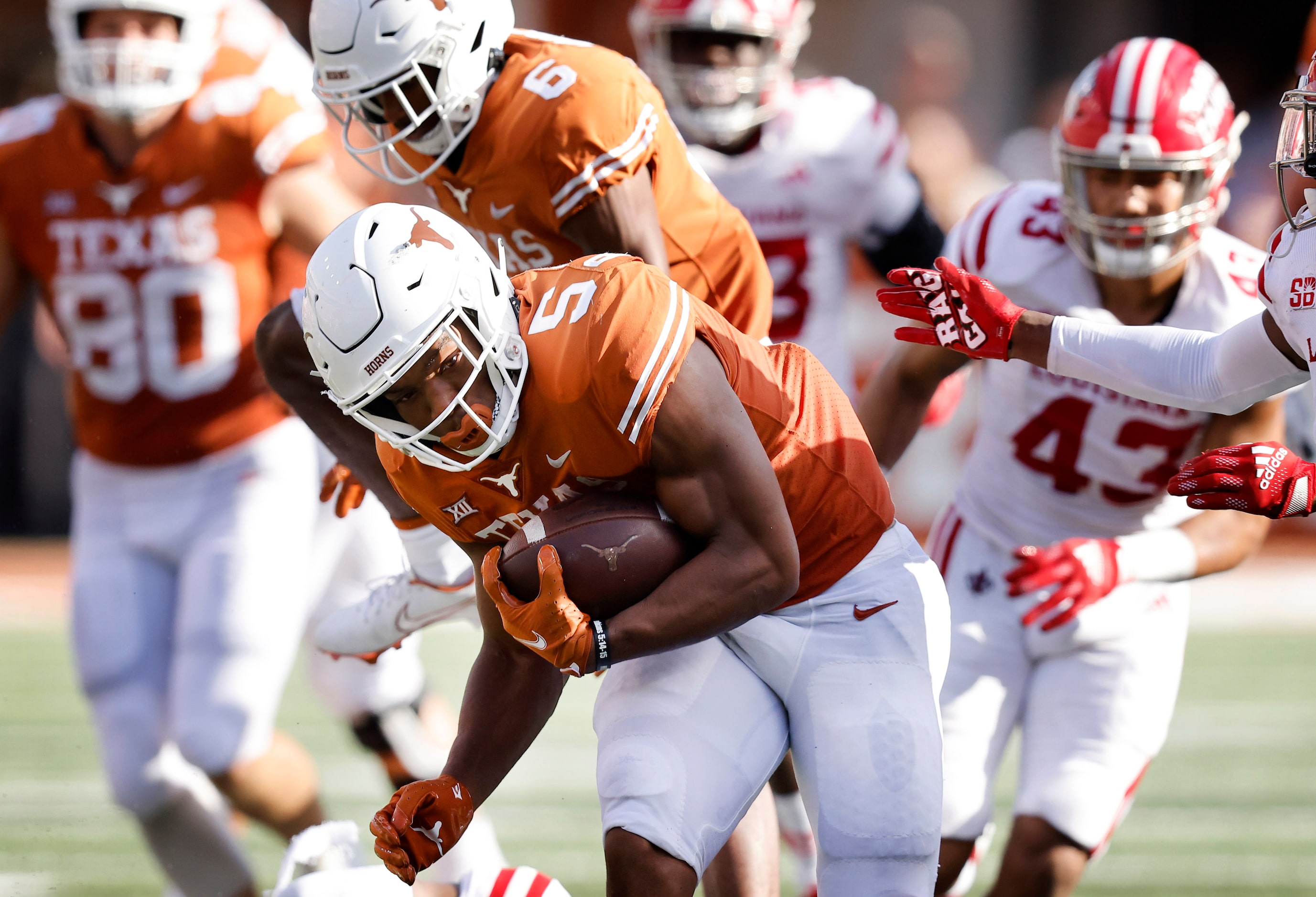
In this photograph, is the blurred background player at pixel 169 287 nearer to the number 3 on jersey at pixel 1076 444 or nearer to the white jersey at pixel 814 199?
the white jersey at pixel 814 199

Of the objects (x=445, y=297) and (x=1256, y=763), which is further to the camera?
(x=1256, y=763)

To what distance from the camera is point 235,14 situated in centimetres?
434

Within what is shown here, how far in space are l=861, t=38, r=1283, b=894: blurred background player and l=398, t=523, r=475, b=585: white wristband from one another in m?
0.96

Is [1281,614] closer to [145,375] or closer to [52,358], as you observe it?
[145,375]

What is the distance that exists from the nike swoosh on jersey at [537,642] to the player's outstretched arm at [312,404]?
3.41ft

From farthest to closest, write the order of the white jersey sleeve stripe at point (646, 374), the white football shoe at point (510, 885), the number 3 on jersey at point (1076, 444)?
the number 3 on jersey at point (1076, 444)
the white football shoe at point (510, 885)
the white jersey sleeve stripe at point (646, 374)

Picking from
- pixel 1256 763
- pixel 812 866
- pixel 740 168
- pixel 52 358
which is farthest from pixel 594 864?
pixel 52 358

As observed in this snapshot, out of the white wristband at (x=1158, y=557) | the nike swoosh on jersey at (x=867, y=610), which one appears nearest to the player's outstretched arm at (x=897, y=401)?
the white wristband at (x=1158, y=557)

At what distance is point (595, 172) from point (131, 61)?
1.58 meters

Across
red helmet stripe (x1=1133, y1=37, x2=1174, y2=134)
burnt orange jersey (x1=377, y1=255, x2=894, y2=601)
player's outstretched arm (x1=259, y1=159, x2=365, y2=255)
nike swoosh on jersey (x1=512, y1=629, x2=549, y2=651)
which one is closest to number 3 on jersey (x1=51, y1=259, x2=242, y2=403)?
player's outstretched arm (x1=259, y1=159, x2=365, y2=255)

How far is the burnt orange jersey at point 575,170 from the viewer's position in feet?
10.0

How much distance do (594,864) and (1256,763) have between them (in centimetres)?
236

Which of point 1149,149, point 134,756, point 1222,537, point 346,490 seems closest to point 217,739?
point 134,756

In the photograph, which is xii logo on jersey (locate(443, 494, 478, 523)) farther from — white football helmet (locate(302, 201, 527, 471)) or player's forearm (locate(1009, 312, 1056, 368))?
player's forearm (locate(1009, 312, 1056, 368))
